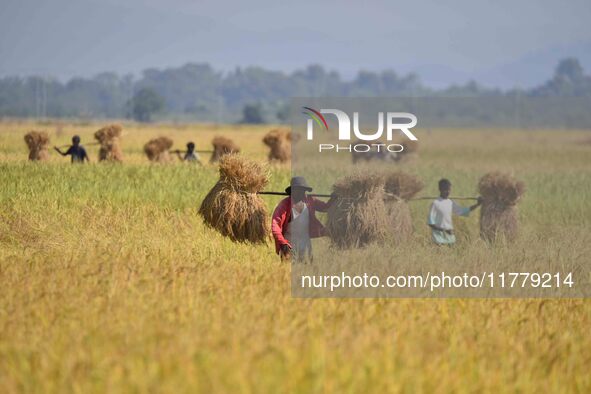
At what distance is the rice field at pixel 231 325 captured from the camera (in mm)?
6551

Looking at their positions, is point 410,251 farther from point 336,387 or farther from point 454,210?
point 336,387

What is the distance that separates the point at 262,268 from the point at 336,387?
489cm

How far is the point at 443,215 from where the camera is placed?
13.8m

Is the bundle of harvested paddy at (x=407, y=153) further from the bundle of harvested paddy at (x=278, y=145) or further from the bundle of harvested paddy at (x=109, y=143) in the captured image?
the bundle of harvested paddy at (x=109, y=143)

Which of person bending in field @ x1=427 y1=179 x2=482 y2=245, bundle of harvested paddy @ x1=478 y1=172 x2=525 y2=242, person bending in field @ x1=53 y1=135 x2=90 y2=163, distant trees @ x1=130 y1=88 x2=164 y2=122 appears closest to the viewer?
person bending in field @ x1=427 y1=179 x2=482 y2=245

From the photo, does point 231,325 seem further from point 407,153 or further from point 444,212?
point 407,153

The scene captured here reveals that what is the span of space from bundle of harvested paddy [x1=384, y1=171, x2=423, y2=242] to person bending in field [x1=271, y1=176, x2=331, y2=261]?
57.6 inches

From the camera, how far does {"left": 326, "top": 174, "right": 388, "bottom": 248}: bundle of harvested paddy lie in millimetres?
12336

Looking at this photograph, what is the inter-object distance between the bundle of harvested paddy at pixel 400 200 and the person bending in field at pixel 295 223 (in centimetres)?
146

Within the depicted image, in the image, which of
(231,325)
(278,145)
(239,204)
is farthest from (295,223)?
(278,145)

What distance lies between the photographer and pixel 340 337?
24.4ft

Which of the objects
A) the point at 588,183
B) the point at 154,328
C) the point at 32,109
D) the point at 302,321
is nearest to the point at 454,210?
the point at 302,321

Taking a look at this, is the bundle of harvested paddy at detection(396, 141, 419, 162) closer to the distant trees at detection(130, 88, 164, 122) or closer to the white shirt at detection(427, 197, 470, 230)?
the white shirt at detection(427, 197, 470, 230)

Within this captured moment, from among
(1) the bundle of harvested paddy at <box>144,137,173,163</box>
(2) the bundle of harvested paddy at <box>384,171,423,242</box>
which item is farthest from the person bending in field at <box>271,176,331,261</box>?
(1) the bundle of harvested paddy at <box>144,137,173,163</box>
